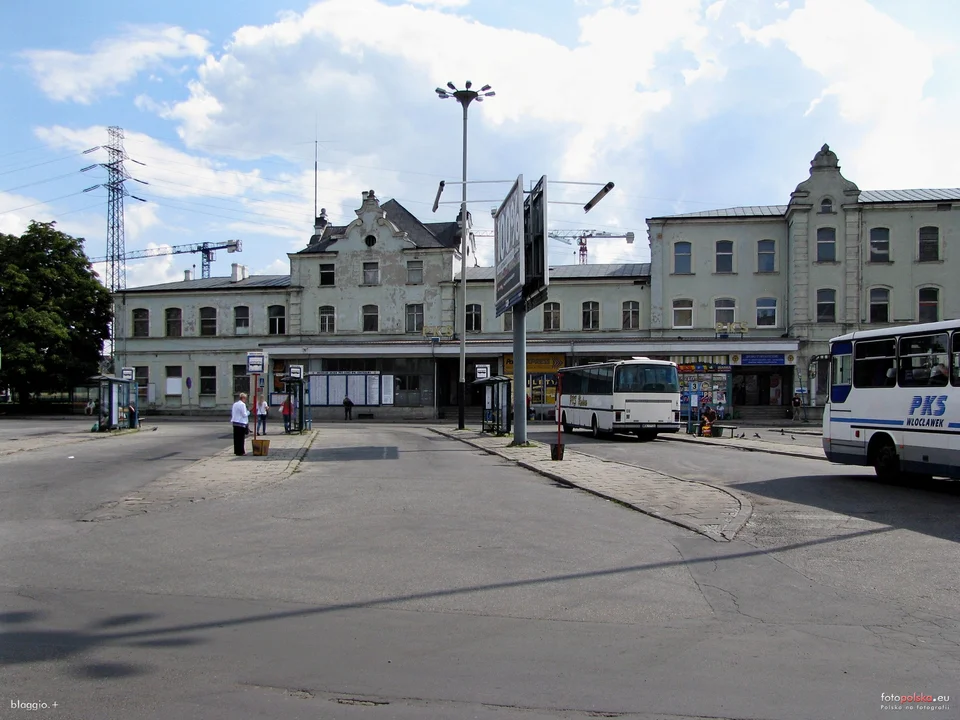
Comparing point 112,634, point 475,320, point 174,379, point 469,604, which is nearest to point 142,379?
point 174,379

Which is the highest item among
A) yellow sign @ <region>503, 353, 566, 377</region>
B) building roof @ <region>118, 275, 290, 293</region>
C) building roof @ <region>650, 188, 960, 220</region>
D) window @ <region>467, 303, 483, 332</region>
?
building roof @ <region>650, 188, 960, 220</region>

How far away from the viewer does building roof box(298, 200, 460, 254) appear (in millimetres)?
56116

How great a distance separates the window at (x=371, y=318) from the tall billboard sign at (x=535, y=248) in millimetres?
31442

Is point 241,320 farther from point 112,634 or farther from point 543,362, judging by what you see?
point 112,634

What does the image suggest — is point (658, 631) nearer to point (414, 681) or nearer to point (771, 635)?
point (771, 635)

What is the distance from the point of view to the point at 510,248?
80.9 feet

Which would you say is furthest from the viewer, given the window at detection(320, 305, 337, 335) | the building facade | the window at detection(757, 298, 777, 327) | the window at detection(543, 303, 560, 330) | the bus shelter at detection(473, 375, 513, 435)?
the window at detection(320, 305, 337, 335)

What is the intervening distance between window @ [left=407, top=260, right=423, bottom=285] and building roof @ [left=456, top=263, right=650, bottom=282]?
2542mm

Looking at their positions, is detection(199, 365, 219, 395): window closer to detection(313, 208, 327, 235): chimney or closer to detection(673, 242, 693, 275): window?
detection(313, 208, 327, 235): chimney

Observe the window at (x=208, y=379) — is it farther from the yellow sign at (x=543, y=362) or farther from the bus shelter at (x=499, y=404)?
the bus shelter at (x=499, y=404)

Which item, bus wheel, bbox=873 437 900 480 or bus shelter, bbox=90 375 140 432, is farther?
bus shelter, bbox=90 375 140 432

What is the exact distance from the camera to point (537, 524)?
34.5ft

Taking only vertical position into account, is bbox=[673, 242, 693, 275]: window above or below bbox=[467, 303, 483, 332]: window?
above

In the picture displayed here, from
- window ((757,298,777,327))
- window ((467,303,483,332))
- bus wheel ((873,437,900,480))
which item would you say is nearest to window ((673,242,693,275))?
window ((757,298,777,327))
